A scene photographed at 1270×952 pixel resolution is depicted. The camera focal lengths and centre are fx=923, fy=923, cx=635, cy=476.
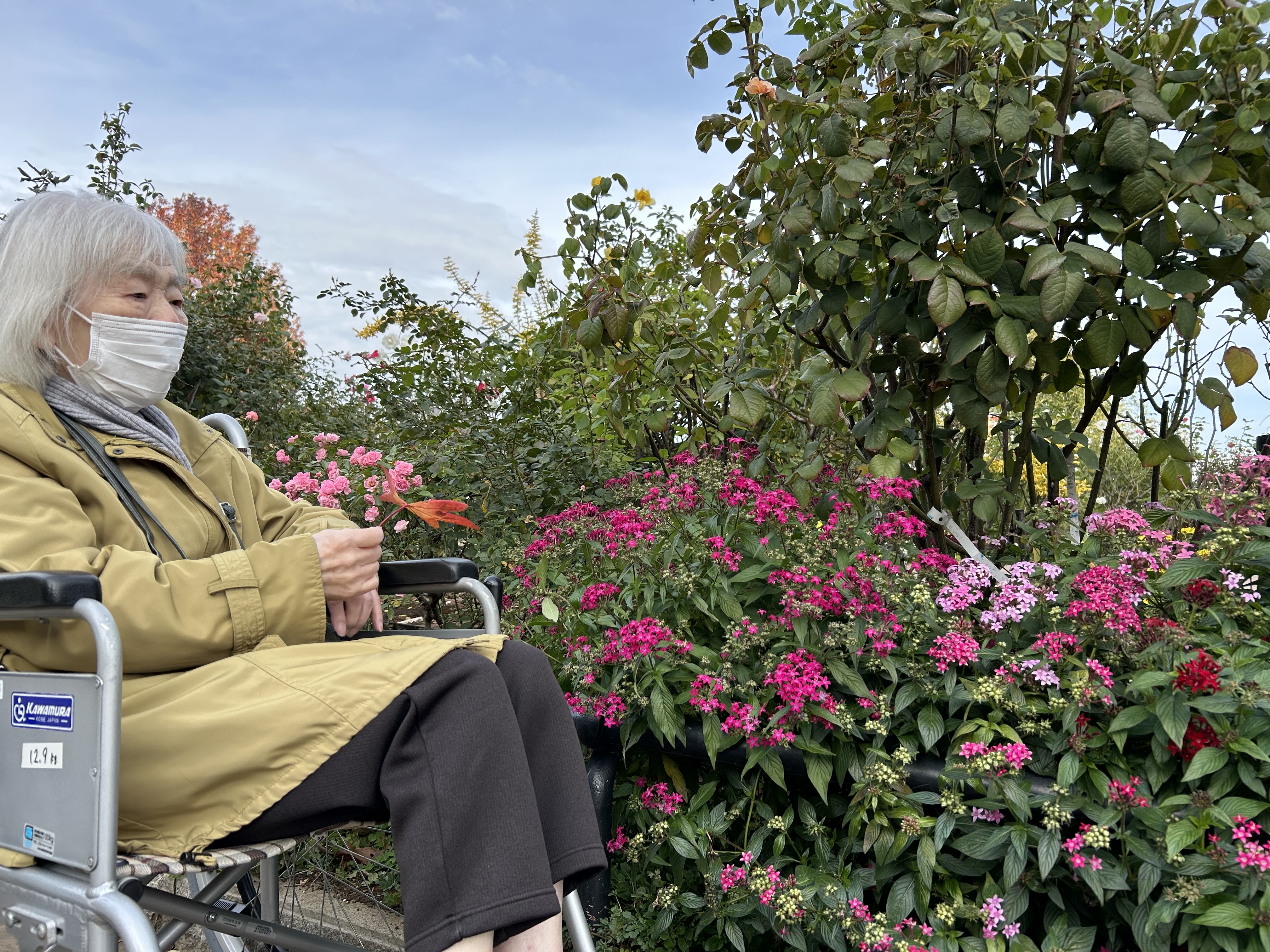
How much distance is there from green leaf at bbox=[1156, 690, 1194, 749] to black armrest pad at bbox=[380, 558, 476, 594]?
1227mm

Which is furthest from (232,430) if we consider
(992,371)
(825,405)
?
(992,371)

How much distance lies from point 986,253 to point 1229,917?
124 cm

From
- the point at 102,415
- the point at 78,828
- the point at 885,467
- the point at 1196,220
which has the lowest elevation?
the point at 78,828

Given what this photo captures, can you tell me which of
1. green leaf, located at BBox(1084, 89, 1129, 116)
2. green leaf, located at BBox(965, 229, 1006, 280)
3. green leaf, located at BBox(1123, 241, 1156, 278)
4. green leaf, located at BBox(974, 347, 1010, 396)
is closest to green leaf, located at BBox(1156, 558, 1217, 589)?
green leaf, located at BBox(974, 347, 1010, 396)

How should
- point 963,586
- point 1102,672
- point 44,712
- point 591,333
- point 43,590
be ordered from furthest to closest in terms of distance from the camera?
point 591,333 < point 963,586 < point 1102,672 < point 44,712 < point 43,590

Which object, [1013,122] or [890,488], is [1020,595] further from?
[1013,122]

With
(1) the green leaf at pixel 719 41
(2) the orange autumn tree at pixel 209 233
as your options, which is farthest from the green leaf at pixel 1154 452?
(2) the orange autumn tree at pixel 209 233

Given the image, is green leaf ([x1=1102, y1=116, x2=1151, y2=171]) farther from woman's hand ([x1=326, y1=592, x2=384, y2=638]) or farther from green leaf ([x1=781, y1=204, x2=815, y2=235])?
woman's hand ([x1=326, y1=592, x2=384, y2=638])

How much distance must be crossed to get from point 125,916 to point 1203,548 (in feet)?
6.65

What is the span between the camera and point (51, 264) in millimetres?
1597

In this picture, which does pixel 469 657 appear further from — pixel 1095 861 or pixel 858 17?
pixel 858 17

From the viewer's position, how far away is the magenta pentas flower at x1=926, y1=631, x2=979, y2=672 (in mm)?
1711

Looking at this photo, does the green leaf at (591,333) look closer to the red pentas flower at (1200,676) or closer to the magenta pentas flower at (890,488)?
the magenta pentas flower at (890,488)

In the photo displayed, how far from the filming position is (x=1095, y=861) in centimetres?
150
